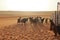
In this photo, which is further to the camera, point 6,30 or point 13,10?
point 13,10

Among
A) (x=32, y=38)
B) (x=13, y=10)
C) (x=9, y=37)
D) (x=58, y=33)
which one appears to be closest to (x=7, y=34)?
(x=9, y=37)

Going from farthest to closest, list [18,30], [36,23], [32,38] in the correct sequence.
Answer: [36,23]
[18,30]
[32,38]

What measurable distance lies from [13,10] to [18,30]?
392 cm

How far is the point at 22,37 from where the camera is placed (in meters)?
4.01
